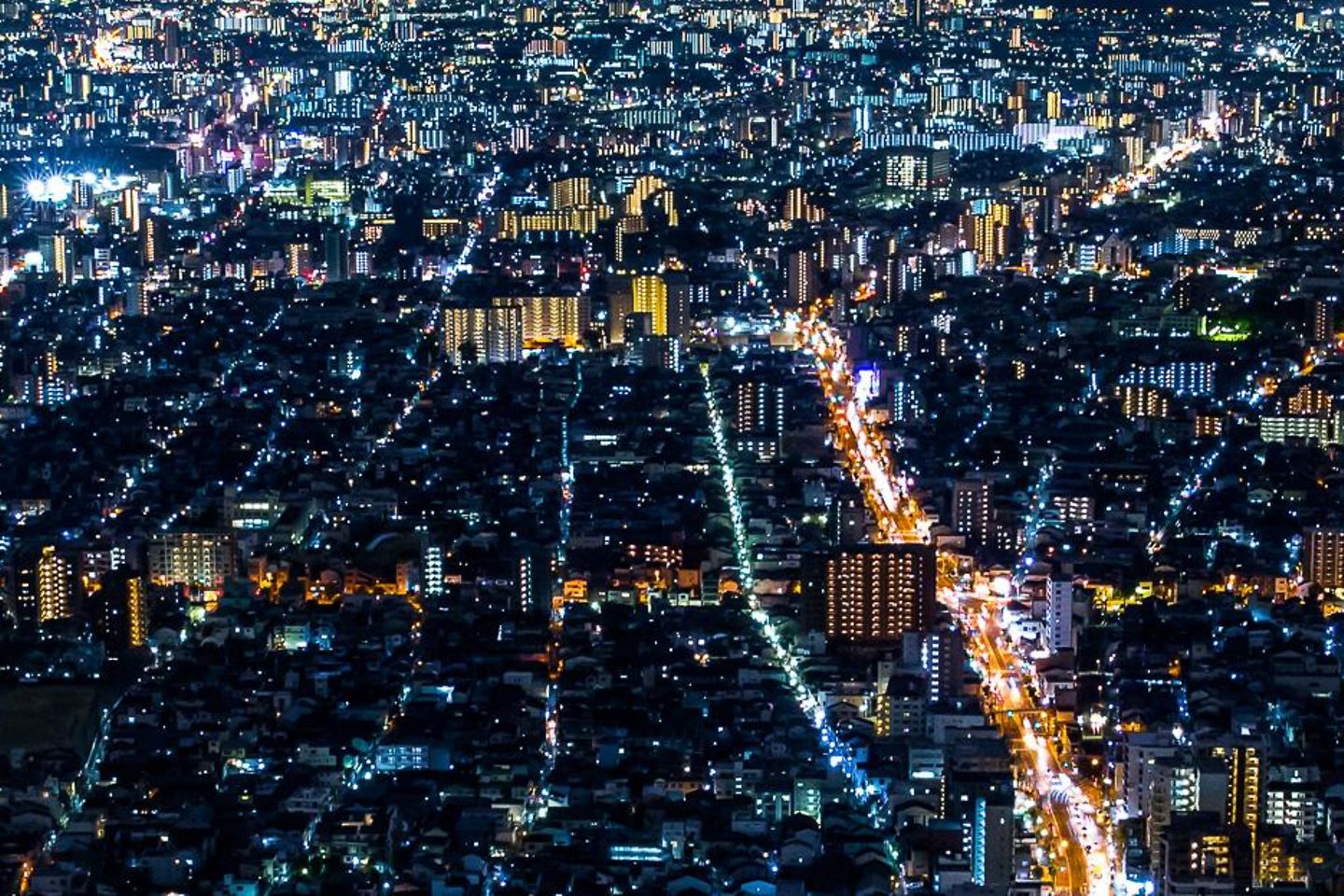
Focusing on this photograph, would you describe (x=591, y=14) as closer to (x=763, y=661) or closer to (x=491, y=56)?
(x=491, y=56)

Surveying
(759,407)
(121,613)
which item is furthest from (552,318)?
(121,613)

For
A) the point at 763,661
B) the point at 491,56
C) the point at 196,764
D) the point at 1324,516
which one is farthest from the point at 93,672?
the point at 491,56

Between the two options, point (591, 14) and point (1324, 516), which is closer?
point (1324, 516)

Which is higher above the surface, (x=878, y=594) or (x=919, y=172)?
(x=878, y=594)

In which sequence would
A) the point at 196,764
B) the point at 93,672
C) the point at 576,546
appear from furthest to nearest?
the point at 576,546
the point at 93,672
the point at 196,764

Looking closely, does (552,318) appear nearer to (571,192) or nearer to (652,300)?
(652,300)

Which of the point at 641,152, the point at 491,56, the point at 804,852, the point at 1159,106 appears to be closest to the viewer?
the point at 804,852
